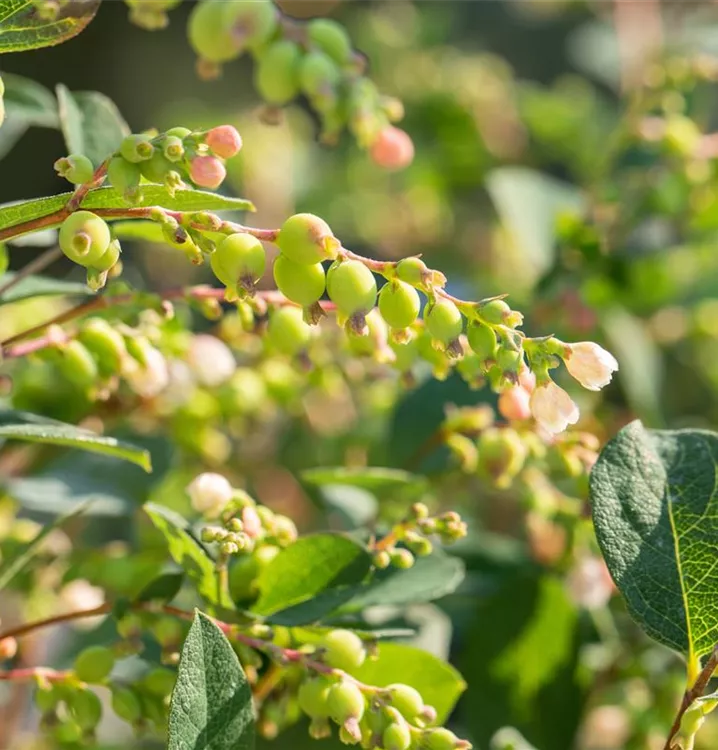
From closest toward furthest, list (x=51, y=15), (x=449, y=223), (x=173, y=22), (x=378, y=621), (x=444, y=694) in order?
1. (x=51, y=15)
2. (x=444, y=694)
3. (x=378, y=621)
4. (x=449, y=223)
5. (x=173, y=22)

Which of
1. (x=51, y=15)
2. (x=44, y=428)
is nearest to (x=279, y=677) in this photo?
(x=44, y=428)

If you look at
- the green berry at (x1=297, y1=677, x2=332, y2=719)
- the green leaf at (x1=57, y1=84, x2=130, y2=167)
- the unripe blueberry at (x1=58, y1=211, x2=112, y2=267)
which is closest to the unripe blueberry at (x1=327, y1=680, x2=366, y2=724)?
the green berry at (x1=297, y1=677, x2=332, y2=719)

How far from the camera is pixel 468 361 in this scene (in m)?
0.68

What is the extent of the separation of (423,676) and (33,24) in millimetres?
478

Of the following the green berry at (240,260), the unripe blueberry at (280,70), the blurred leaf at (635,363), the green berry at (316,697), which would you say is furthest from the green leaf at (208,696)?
the blurred leaf at (635,363)

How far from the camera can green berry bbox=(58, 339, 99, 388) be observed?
75cm

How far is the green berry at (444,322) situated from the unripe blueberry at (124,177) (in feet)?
0.56

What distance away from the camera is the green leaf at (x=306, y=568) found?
26.0 inches

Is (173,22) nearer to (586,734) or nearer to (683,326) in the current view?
(683,326)

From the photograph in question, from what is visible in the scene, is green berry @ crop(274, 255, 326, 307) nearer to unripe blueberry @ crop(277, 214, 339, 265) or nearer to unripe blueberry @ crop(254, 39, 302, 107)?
unripe blueberry @ crop(277, 214, 339, 265)

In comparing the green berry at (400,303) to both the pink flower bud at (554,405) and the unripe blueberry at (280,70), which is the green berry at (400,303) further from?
the unripe blueberry at (280,70)

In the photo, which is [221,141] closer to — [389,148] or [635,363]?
[389,148]

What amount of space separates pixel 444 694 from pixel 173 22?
2.62 m

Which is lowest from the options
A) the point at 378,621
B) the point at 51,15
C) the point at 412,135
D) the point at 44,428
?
the point at 412,135
